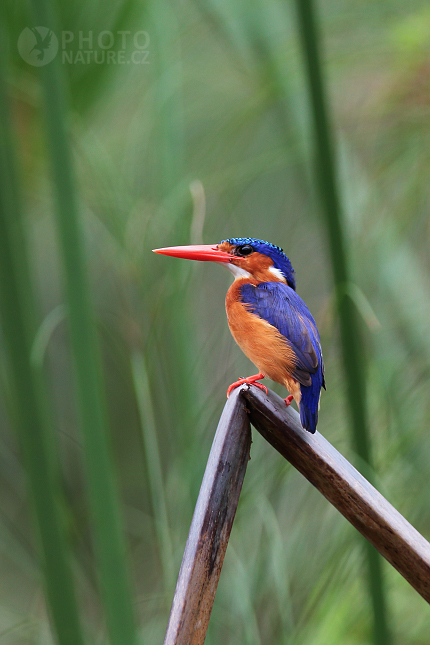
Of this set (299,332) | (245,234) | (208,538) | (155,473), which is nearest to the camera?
(208,538)

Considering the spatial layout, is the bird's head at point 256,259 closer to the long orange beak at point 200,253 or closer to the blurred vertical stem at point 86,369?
the long orange beak at point 200,253

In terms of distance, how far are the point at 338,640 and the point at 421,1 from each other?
4.11 feet

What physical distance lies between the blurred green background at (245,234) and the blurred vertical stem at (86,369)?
371 millimetres

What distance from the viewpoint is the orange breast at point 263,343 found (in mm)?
609

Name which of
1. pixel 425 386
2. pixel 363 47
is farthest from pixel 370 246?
pixel 363 47

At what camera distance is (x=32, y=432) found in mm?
409

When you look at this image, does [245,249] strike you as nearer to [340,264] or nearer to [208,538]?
[340,264]

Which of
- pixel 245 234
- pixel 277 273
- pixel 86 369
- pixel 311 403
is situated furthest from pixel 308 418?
pixel 245 234

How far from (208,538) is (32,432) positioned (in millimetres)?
132

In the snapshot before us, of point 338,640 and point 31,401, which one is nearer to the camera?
point 31,401

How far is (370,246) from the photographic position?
3.67 ft

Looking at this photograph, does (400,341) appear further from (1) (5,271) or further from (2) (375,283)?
(1) (5,271)

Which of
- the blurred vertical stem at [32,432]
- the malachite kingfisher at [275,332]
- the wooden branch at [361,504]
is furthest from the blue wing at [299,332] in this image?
the blurred vertical stem at [32,432]

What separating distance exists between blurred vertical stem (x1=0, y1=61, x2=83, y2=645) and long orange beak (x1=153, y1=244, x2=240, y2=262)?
0.17 m
